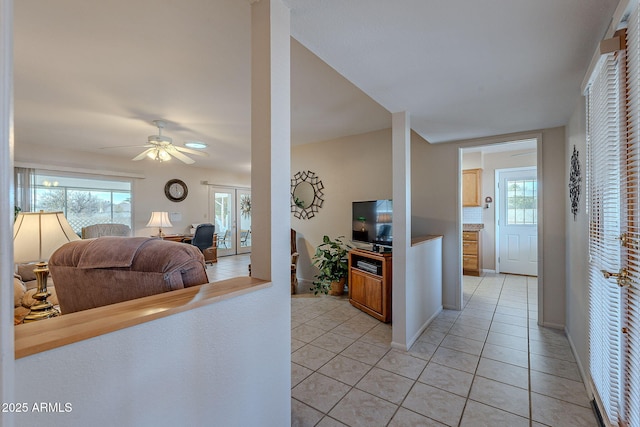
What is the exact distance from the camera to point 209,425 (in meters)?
1.01

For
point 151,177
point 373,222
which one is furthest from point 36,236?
point 151,177

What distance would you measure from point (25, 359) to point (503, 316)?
398cm

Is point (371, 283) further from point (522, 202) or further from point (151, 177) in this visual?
point (151, 177)

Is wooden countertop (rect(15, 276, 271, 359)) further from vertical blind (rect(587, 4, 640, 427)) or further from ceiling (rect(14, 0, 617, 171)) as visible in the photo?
vertical blind (rect(587, 4, 640, 427))

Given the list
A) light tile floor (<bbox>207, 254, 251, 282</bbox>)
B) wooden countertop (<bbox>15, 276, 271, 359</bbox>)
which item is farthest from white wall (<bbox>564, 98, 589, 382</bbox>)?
light tile floor (<bbox>207, 254, 251, 282</bbox>)

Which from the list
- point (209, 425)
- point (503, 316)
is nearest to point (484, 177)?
point (503, 316)

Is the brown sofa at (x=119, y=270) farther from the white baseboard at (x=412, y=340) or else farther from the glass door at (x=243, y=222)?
the glass door at (x=243, y=222)

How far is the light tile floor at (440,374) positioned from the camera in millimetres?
1683

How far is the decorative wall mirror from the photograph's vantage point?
4.56 m

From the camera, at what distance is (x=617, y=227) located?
50.2 inches

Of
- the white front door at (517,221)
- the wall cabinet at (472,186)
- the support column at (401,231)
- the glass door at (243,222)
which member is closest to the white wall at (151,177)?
the glass door at (243,222)

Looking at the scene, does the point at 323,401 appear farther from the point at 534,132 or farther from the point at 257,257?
the point at 534,132

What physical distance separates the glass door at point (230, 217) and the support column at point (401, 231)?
5.92 m

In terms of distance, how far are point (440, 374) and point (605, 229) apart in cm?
145
